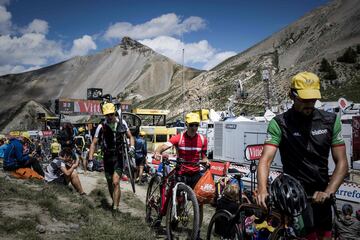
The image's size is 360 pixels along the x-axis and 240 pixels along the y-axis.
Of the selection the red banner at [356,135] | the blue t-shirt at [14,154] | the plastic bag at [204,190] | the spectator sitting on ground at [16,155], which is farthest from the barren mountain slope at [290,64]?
the plastic bag at [204,190]

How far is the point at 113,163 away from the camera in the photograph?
6.88m

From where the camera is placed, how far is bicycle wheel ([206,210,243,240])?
3648mm

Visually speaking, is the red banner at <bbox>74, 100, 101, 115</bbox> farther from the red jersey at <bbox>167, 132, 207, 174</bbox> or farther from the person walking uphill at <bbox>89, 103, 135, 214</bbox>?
the red jersey at <bbox>167, 132, 207, 174</bbox>

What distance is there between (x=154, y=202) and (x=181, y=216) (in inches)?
45.5

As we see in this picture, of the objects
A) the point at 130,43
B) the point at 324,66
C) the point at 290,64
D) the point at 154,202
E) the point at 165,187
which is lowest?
the point at 154,202

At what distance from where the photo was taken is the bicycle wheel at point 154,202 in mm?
5996

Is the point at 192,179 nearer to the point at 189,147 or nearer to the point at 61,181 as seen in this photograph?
the point at 189,147

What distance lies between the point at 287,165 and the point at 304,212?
0.44 metres

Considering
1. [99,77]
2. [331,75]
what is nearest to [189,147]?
[331,75]

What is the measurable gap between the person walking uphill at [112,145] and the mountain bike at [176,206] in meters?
1.02

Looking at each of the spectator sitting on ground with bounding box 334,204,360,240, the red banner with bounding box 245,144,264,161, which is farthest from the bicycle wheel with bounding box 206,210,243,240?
the spectator sitting on ground with bounding box 334,204,360,240

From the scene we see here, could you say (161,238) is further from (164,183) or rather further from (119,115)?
(119,115)

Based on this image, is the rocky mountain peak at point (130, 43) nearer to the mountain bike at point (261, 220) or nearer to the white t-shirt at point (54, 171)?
the white t-shirt at point (54, 171)

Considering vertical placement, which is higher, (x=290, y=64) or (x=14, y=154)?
(x=290, y=64)
